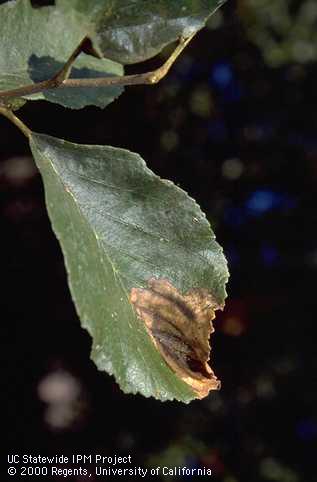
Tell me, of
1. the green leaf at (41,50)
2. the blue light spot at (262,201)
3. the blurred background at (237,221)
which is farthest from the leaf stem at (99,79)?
the blue light spot at (262,201)

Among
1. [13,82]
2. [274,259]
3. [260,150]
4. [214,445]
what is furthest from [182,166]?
[13,82]

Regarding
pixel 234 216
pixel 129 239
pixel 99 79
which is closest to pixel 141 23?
pixel 99 79

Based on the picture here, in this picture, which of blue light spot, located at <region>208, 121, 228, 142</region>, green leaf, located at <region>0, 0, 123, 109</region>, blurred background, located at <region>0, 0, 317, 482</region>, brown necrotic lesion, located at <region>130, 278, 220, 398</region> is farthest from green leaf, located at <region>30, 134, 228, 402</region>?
blue light spot, located at <region>208, 121, 228, 142</region>

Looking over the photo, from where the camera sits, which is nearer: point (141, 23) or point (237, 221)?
point (141, 23)

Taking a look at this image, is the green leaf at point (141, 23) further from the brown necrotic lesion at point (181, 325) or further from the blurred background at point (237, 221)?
the blurred background at point (237, 221)

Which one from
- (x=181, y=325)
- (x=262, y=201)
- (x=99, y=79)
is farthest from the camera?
(x=262, y=201)

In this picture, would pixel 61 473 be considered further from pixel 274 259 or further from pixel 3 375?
pixel 274 259

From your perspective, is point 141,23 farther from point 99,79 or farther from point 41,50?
point 41,50
